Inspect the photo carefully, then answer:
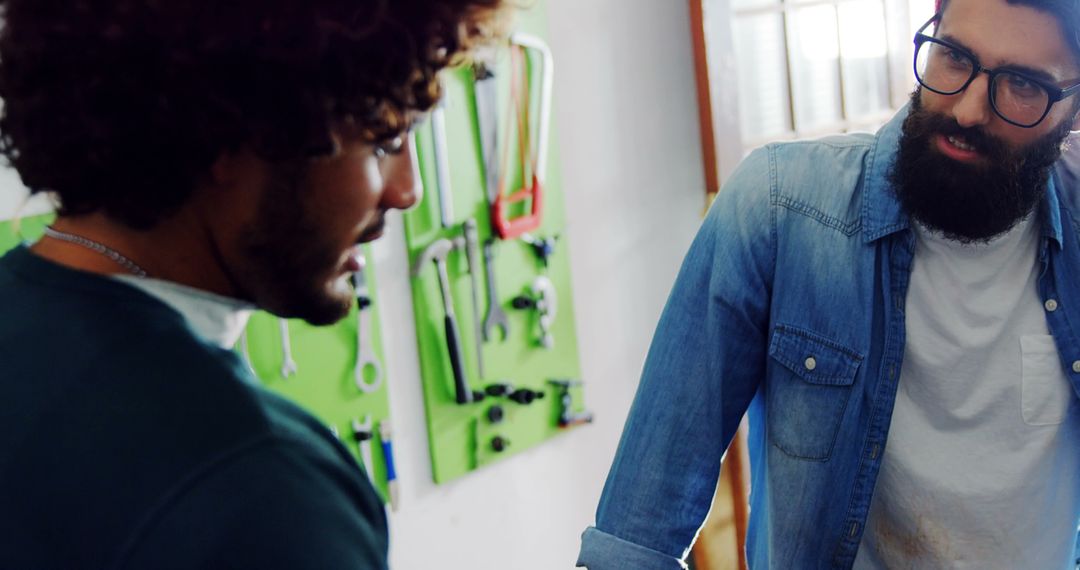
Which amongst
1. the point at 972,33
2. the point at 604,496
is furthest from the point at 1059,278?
the point at 604,496

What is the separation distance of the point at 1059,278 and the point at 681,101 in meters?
1.67

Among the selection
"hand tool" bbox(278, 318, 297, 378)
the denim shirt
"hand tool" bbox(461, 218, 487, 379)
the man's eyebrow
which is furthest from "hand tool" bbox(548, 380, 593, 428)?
the man's eyebrow

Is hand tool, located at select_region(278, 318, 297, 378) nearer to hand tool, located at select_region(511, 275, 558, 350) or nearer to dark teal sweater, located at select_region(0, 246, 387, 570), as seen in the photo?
hand tool, located at select_region(511, 275, 558, 350)

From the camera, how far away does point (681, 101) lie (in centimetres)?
292

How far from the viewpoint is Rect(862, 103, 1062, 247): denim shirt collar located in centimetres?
134

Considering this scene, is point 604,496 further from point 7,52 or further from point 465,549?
point 465,549

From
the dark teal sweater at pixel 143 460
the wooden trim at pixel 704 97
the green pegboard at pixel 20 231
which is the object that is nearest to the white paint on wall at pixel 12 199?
the green pegboard at pixel 20 231

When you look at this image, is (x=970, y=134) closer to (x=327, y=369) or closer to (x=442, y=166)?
(x=442, y=166)

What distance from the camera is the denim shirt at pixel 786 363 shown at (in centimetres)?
131

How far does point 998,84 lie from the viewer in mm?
1317

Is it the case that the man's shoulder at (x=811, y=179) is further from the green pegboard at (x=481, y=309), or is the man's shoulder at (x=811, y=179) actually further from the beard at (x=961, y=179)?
the green pegboard at (x=481, y=309)

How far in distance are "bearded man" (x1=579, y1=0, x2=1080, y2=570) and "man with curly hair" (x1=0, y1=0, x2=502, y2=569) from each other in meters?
0.64

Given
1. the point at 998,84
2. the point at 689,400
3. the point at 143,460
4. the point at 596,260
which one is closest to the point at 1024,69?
the point at 998,84

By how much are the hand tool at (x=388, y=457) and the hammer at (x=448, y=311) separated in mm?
182
